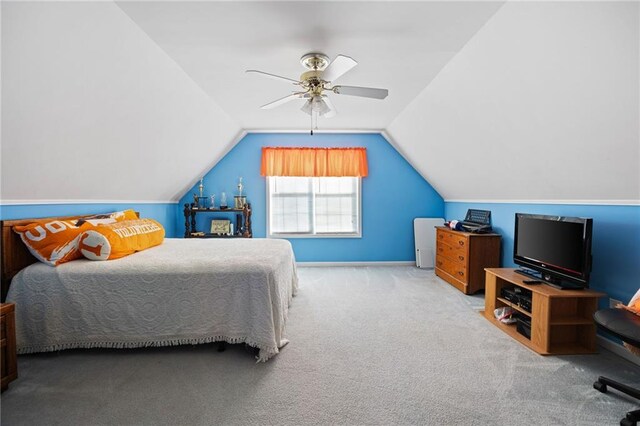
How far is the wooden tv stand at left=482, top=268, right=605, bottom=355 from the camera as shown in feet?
7.50

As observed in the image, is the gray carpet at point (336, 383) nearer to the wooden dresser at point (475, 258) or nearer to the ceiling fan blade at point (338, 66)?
the wooden dresser at point (475, 258)

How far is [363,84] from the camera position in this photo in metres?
3.03

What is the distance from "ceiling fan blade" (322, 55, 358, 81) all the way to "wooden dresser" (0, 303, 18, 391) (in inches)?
101

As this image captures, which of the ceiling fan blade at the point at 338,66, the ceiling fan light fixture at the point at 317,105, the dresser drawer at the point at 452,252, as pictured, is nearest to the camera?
the ceiling fan blade at the point at 338,66

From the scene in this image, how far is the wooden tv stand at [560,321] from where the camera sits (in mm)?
2287

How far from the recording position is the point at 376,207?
5211 mm

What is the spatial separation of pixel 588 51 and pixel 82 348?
4.05m

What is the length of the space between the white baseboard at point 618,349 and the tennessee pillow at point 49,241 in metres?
4.28

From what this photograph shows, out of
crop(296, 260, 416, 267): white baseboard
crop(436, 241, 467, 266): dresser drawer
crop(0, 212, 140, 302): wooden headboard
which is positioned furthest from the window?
crop(0, 212, 140, 302): wooden headboard

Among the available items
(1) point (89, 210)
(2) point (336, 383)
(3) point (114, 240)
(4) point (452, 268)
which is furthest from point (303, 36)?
(4) point (452, 268)

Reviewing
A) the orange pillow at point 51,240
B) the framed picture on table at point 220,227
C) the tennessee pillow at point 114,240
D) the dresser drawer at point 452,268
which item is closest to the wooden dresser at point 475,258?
the dresser drawer at point 452,268

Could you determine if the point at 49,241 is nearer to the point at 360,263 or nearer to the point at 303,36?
the point at 303,36

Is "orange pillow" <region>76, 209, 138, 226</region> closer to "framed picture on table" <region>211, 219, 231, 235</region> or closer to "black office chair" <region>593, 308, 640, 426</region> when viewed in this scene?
"framed picture on table" <region>211, 219, 231, 235</region>

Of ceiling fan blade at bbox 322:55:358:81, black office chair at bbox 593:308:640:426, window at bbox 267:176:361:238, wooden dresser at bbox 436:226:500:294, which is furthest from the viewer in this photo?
window at bbox 267:176:361:238
